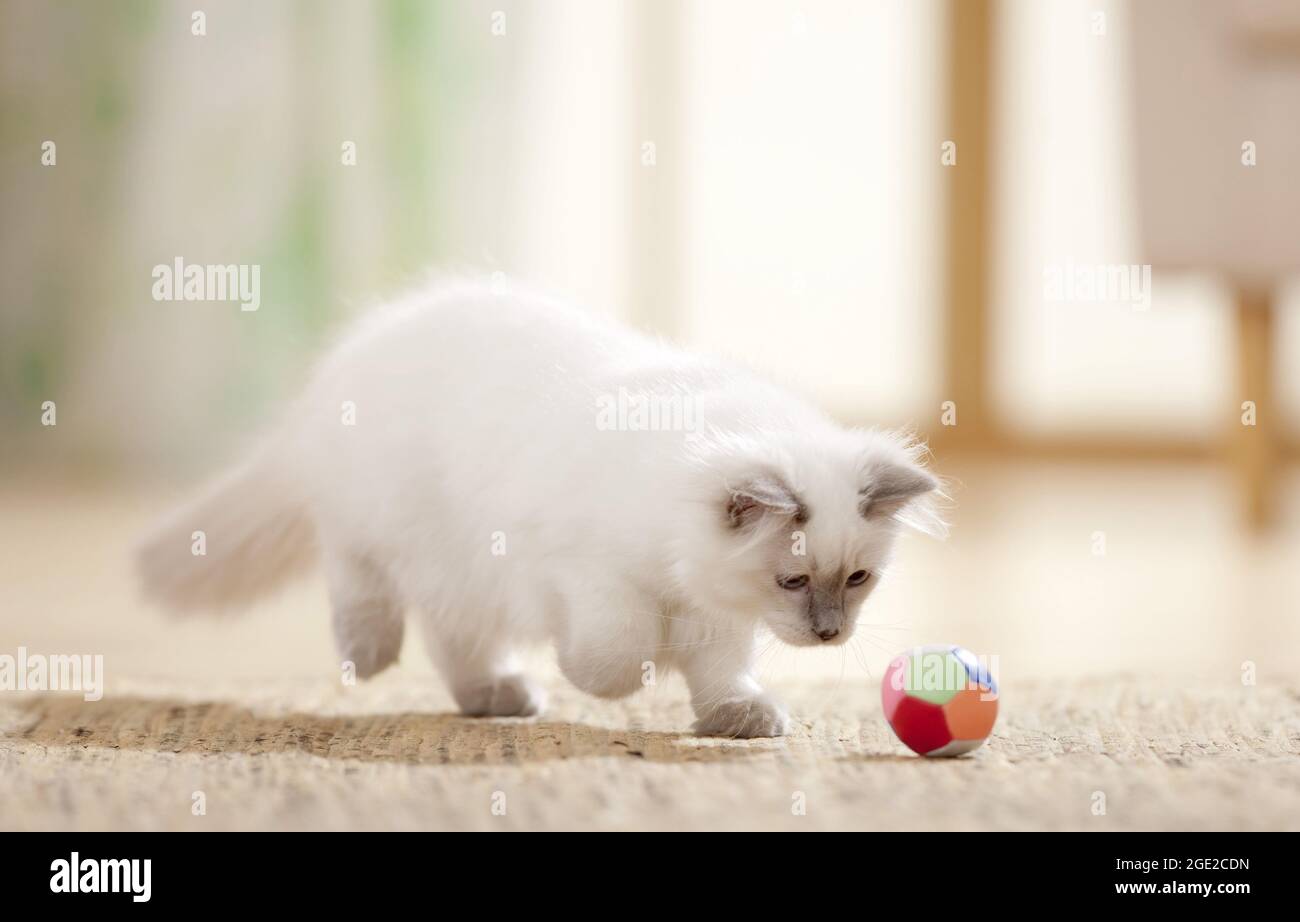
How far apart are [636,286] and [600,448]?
5740 mm

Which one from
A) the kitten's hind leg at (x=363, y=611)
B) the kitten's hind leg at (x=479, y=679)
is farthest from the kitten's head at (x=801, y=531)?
the kitten's hind leg at (x=363, y=611)

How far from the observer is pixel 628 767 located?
74.2 inches

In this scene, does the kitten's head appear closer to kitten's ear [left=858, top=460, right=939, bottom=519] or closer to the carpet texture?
kitten's ear [left=858, top=460, right=939, bottom=519]

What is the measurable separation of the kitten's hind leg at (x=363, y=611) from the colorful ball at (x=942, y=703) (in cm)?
88

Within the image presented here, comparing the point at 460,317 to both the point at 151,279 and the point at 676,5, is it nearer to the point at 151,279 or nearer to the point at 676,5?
the point at 151,279

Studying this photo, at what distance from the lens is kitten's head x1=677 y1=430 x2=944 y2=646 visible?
1.98m

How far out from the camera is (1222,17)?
457cm

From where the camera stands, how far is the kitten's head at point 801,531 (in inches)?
77.9

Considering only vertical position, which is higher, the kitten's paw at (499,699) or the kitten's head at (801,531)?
the kitten's head at (801,531)
